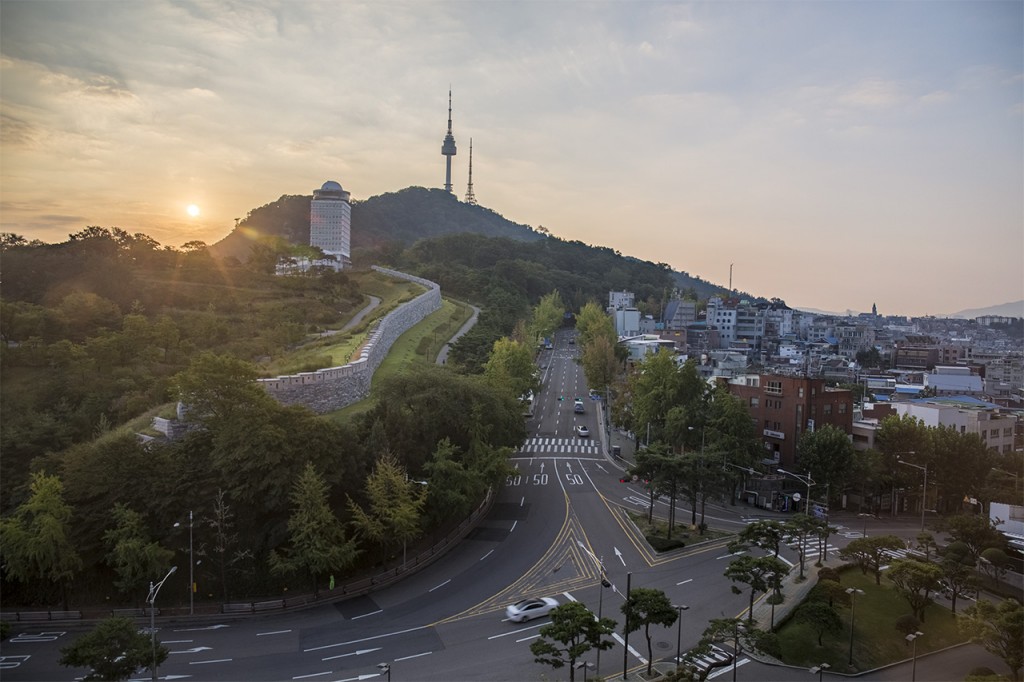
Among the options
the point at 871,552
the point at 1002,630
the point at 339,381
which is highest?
the point at 339,381

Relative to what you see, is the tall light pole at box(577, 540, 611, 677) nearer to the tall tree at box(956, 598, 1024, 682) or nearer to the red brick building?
the tall tree at box(956, 598, 1024, 682)

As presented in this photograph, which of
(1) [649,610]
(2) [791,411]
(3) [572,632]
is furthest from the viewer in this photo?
(2) [791,411]

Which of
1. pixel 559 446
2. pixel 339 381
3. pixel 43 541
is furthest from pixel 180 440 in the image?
pixel 559 446

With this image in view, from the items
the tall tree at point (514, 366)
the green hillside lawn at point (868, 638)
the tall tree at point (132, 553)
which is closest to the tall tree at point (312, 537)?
the tall tree at point (132, 553)

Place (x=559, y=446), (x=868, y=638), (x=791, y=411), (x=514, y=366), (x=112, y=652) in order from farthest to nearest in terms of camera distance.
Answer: (x=514, y=366)
(x=559, y=446)
(x=791, y=411)
(x=868, y=638)
(x=112, y=652)

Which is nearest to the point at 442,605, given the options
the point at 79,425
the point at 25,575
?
the point at 25,575

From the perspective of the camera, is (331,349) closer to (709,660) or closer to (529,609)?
(529,609)
